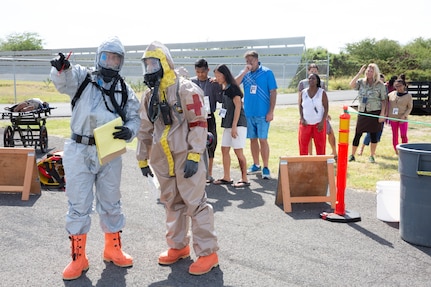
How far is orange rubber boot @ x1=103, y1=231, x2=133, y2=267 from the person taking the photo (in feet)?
15.1

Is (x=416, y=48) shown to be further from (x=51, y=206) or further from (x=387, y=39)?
(x=51, y=206)

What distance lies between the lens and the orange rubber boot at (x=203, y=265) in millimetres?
4398

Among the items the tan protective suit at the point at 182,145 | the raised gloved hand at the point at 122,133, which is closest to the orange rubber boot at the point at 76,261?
the tan protective suit at the point at 182,145

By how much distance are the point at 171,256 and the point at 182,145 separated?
1.12 m

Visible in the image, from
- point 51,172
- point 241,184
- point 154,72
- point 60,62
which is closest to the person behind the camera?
point 60,62

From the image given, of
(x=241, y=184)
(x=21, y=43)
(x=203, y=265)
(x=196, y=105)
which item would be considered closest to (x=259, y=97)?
(x=241, y=184)

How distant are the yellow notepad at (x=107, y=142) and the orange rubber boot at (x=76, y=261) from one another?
77 cm

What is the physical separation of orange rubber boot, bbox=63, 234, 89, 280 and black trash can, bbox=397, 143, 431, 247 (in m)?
3.38

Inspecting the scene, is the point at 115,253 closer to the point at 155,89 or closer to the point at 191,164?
the point at 191,164

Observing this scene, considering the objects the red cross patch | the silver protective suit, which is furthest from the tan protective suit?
the silver protective suit

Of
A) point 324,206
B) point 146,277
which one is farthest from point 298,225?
point 146,277

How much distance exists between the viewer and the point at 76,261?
4.38m

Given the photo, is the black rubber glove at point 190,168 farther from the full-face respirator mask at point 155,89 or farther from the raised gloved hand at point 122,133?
the raised gloved hand at point 122,133

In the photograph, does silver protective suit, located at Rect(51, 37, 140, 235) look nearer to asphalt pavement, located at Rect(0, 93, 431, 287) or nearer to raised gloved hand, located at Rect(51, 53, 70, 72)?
raised gloved hand, located at Rect(51, 53, 70, 72)
